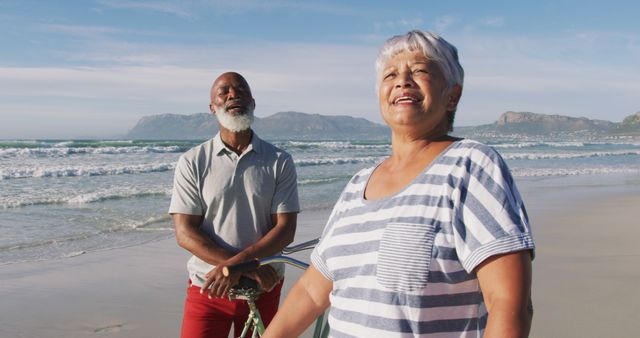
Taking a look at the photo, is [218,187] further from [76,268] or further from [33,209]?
[33,209]

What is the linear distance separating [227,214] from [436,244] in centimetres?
168

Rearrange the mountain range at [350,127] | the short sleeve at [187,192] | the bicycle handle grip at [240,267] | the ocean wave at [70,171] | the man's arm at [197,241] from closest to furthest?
the bicycle handle grip at [240,267] < the man's arm at [197,241] < the short sleeve at [187,192] < the ocean wave at [70,171] < the mountain range at [350,127]

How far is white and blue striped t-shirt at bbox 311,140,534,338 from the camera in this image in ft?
4.04

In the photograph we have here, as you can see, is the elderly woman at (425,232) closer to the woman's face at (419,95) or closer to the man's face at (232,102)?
the woman's face at (419,95)

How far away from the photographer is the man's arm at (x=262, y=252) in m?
2.48

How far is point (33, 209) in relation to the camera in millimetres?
11031

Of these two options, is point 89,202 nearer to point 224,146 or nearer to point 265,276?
point 224,146

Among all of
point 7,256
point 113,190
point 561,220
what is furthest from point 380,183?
point 113,190

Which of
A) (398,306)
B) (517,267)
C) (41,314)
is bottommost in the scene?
(41,314)

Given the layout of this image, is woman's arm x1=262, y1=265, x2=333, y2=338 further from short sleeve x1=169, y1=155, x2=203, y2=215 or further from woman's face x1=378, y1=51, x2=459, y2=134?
short sleeve x1=169, y1=155, x2=203, y2=215

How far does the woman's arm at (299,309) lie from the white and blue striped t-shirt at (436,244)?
0.83 feet

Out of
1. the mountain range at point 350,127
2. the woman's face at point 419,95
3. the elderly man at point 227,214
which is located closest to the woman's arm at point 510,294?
the woman's face at point 419,95

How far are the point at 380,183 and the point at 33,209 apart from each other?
11.0 metres

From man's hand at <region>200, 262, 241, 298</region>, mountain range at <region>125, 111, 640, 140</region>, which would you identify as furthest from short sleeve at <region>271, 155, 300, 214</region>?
mountain range at <region>125, 111, 640, 140</region>
